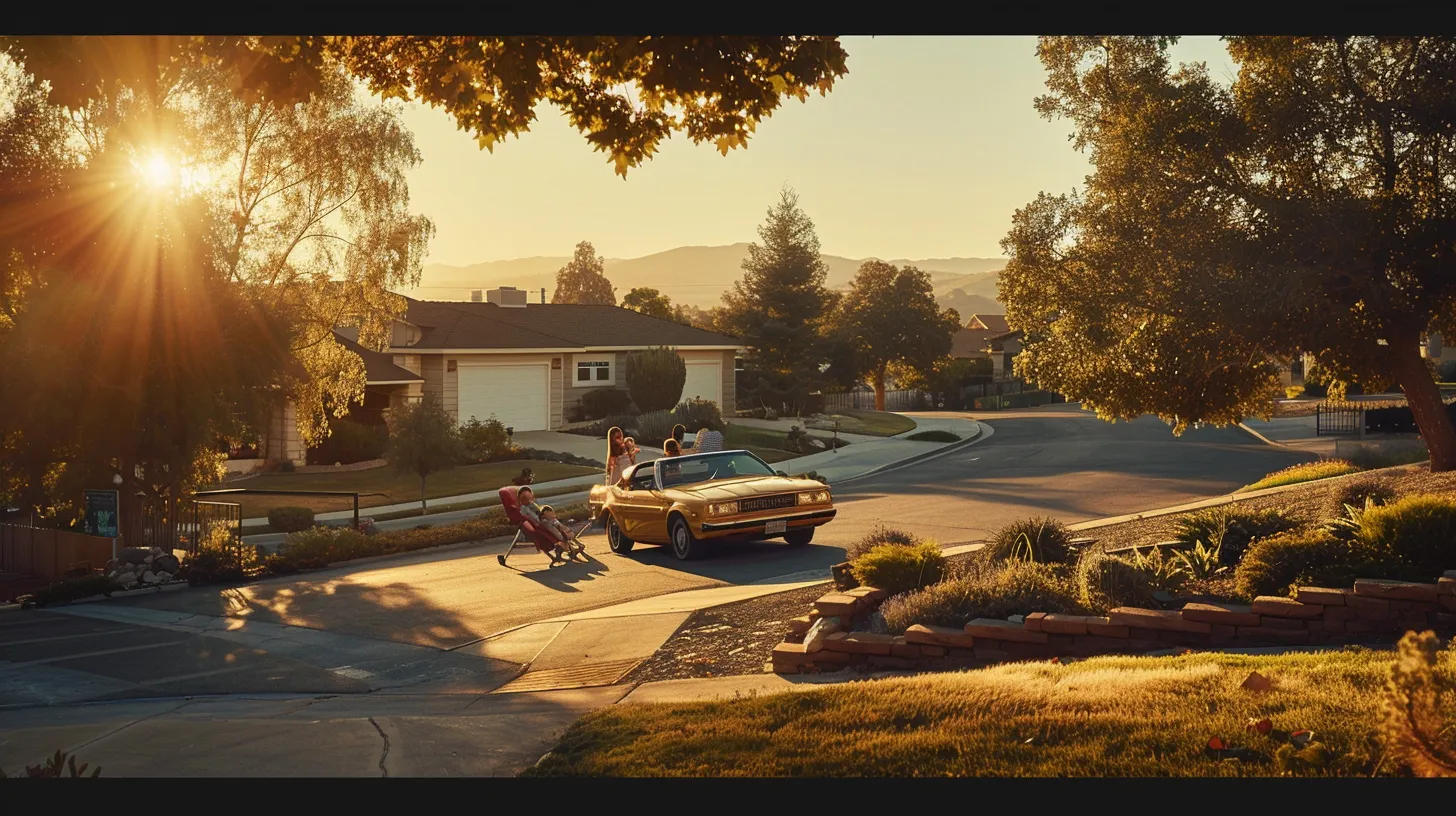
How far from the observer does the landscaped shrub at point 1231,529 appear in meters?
10.4

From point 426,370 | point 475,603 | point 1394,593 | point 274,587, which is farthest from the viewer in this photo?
point 426,370

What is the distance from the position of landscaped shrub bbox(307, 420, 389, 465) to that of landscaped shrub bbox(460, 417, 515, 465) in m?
2.64

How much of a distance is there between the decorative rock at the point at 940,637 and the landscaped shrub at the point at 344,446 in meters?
30.4

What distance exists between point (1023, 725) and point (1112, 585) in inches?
128

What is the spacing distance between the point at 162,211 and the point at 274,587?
6.70 meters

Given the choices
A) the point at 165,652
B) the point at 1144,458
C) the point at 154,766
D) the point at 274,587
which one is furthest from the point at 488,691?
the point at 1144,458

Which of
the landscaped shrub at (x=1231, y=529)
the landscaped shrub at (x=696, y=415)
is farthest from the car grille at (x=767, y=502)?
the landscaped shrub at (x=696, y=415)

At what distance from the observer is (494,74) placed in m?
9.40

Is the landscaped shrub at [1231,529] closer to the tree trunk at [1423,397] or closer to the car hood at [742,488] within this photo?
the car hood at [742,488]

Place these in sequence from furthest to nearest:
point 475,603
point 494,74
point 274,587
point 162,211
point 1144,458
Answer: point 1144,458
point 162,211
point 274,587
point 475,603
point 494,74

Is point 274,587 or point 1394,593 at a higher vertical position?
point 1394,593

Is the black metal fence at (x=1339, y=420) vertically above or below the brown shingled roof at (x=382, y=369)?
below

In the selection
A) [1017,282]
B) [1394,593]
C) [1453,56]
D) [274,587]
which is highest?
[1453,56]

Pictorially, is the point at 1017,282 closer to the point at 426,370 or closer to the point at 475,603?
the point at 475,603
